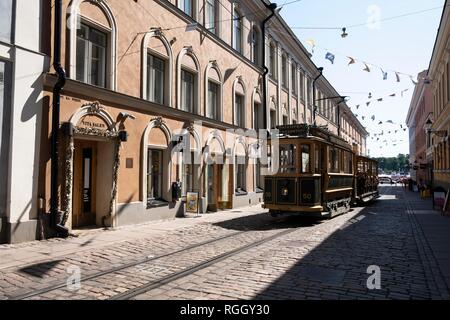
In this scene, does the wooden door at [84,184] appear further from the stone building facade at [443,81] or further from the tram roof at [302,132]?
the stone building facade at [443,81]

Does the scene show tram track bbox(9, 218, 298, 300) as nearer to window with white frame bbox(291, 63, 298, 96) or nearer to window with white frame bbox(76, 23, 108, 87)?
window with white frame bbox(76, 23, 108, 87)

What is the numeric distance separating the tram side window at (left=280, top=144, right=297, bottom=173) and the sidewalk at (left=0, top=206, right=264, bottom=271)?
317cm

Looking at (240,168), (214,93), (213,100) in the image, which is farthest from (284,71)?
(213,100)

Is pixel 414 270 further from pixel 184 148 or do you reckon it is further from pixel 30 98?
pixel 184 148

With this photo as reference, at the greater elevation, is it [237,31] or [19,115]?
[237,31]

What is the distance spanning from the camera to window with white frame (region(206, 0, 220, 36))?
17.9m

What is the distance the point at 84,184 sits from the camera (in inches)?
462

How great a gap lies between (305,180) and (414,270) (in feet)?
20.6

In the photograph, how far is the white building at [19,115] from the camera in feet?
29.6

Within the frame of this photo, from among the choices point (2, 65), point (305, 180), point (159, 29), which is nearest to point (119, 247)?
point (2, 65)

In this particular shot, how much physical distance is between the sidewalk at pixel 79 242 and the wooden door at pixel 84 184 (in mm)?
703

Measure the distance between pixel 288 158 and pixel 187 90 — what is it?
5354 millimetres

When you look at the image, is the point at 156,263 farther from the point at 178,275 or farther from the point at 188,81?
the point at 188,81

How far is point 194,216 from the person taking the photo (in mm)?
15266
